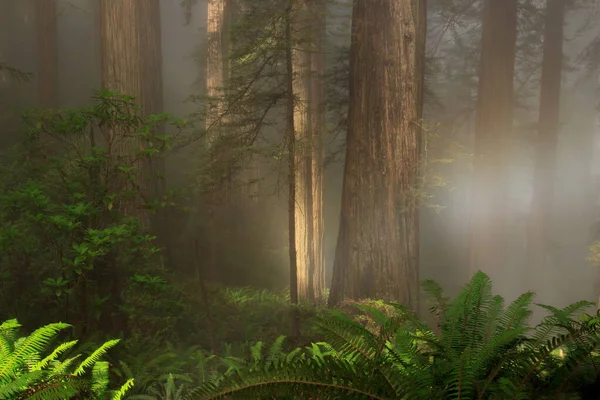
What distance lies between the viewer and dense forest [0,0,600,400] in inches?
91.5

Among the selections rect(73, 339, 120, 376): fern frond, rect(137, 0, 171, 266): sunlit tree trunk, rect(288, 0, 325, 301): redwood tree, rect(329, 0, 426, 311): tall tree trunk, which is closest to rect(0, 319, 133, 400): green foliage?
rect(73, 339, 120, 376): fern frond

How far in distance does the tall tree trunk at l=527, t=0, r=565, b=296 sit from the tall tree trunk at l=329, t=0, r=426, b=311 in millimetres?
11369

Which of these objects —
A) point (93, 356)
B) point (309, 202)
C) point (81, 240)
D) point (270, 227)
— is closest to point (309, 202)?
point (309, 202)

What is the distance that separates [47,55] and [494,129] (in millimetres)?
12958

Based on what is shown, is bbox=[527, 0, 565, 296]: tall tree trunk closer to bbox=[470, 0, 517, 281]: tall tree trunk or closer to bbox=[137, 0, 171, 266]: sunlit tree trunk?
bbox=[470, 0, 517, 281]: tall tree trunk

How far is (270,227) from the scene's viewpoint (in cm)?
1272

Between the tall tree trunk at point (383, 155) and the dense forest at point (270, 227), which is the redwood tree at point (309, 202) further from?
the tall tree trunk at point (383, 155)

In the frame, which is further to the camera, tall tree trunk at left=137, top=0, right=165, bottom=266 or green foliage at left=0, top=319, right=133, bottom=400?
tall tree trunk at left=137, top=0, right=165, bottom=266

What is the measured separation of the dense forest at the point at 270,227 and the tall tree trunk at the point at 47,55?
70 millimetres

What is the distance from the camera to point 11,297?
5207 mm

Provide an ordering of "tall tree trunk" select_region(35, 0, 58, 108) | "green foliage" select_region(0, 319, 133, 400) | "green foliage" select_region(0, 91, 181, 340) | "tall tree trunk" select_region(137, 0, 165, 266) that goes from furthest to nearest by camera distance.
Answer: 1. "tall tree trunk" select_region(35, 0, 58, 108)
2. "tall tree trunk" select_region(137, 0, 165, 266)
3. "green foliage" select_region(0, 91, 181, 340)
4. "green foliage" select_region(0, 319, 133, 400)

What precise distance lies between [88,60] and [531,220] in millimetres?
19323

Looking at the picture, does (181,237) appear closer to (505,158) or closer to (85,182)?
(85,182)

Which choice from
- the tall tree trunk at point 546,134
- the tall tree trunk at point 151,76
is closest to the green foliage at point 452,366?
the tall tree trunk at point 151,76
